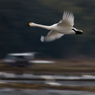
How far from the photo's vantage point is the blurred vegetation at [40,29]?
28734mm

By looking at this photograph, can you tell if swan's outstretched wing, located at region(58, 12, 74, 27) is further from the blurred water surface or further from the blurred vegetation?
the blurred vegetation

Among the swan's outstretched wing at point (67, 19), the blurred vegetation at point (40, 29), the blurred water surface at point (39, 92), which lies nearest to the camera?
the swan's outstretched wing at point (67, 19)

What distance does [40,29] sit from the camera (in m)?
28.1

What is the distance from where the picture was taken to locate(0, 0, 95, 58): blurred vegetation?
94.3 feet

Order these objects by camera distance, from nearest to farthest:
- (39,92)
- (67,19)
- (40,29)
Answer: (67,19), (39,92), (40,29)

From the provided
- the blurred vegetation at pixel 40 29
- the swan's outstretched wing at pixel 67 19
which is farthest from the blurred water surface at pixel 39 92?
the blurred vegetation at pixel 40 29

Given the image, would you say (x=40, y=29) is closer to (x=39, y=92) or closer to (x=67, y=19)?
(x=39, y=92)

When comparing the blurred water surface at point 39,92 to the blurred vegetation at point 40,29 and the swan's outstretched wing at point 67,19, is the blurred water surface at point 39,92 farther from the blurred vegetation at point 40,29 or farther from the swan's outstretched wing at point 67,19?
the blurred vegetation at point 40,29

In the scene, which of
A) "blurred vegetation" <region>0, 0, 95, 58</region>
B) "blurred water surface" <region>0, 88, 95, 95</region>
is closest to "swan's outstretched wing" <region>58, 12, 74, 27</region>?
"blurred water surface" <region>0, 88, 95, 95</region>

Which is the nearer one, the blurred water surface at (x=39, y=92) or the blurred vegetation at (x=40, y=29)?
the blurred water surface at (x=39, y=92)

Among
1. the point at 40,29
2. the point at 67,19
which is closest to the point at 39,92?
the point at 67,19

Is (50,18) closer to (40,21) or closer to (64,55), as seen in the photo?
(40,21)

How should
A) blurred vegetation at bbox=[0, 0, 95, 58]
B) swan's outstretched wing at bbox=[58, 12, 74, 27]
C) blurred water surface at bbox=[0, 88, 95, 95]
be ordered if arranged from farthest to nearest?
1. blurred vegetation at bbox=[0, 0, 95, 58]
2. blurred water surface at bbox=[0, 88, 95, 95]
3. swan's outstretched wing at bbox=[58, 12, 74, 27]

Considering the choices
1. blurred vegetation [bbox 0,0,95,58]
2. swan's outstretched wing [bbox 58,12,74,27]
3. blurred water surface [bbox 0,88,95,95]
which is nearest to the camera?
swan's outstretched wing [bbox 58,12,74,27]
